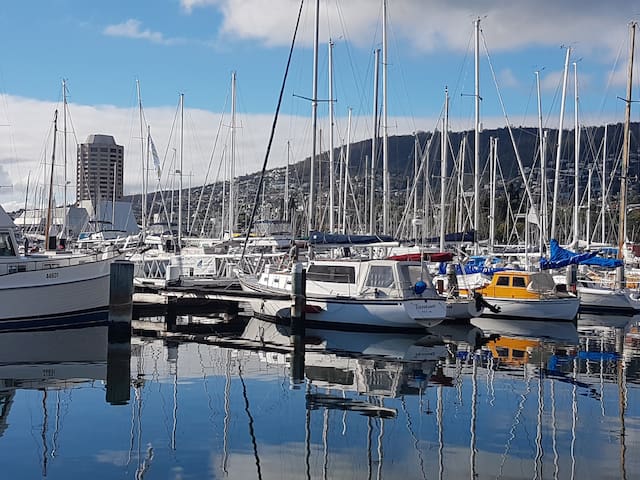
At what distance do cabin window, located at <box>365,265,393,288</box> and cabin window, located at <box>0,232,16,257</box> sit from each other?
1163 cm

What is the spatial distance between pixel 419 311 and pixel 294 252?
23.2ft

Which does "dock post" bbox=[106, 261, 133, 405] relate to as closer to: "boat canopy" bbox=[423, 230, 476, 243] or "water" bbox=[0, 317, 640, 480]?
"water" bbox=[0, 317, 640, 480]

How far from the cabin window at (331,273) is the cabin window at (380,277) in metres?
0.65

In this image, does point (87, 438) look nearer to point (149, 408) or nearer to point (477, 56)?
point (149, 408)

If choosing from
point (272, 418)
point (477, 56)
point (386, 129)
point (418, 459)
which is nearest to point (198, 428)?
point (272, 418)

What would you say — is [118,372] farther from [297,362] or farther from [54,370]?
[297,362]

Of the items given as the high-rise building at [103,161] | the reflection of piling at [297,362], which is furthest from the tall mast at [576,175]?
the high-rise building at [103,161]

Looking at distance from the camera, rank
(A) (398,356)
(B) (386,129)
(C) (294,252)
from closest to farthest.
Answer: (A) (398,356) < (C) (294,252) < (B) (386,129)

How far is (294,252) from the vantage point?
32.1 meters

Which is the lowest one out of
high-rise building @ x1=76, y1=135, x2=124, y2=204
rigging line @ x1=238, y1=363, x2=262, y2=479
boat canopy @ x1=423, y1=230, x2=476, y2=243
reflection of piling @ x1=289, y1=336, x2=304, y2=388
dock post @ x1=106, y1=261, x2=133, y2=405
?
rigging line @ x1=238, y1=363, x2=262, y2=479

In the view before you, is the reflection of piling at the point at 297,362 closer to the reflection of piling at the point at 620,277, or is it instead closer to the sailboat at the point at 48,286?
the sailboat at the point at 48,286

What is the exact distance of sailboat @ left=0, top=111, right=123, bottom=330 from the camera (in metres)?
25.7

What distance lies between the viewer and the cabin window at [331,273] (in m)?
28.5

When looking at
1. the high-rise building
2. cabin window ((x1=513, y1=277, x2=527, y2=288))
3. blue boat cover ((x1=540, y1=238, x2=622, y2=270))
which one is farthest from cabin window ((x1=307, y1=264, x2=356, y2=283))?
the high-rise building
